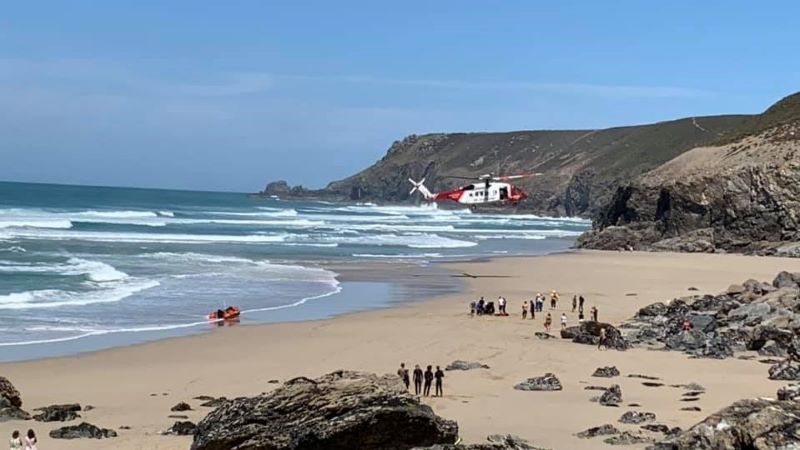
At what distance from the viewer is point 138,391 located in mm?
→ 18422

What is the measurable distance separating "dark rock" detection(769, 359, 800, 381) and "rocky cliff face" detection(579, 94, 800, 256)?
36445mm

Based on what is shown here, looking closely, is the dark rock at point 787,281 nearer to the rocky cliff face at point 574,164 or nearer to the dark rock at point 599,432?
the dark rock at point 599,432

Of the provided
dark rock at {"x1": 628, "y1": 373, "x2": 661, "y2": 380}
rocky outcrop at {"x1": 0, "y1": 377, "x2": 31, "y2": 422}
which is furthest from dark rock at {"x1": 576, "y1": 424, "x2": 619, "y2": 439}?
rocky outcrop at {"x1": 0, "y1": 377, "x2": 31, "y2": 422}

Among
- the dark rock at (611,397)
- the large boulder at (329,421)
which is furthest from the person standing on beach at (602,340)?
the large boulder at (329,421)

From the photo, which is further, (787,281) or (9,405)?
(787,281)

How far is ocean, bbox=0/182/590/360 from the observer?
85.9ft

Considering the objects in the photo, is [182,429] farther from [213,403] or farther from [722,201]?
[722,201]

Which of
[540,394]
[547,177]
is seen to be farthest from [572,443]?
[547,177]

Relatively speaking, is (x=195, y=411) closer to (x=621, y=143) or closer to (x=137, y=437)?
(x=137, y=437)

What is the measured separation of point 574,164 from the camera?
16875cm

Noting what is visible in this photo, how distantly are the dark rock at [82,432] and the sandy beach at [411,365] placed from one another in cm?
22

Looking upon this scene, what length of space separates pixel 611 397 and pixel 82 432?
8.78 metres

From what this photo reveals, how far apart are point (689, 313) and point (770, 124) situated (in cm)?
4784

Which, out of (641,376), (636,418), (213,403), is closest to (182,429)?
(213,403)
